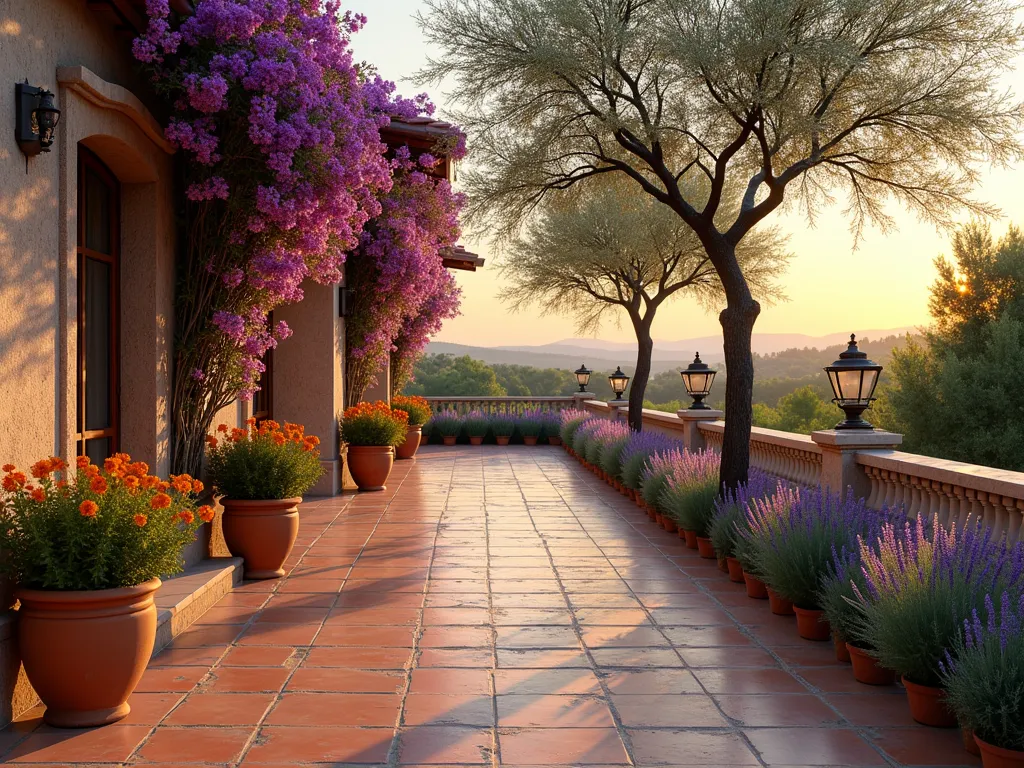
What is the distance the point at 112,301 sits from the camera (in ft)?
21.9

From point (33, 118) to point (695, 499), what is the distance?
6.49 metres

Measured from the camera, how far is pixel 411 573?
774 centimetres

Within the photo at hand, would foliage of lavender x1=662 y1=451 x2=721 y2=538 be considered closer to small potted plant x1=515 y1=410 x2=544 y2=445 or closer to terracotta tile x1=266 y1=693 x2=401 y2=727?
terracotta tile x1=266 y1=693 x2=401 y2=727

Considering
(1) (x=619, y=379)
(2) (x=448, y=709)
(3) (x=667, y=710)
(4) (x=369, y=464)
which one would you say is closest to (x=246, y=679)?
(2) (x=448, y=709)

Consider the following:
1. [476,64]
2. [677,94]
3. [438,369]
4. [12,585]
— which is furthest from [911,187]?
[438,369]

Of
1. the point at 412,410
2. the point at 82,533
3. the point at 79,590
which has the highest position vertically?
the point at 412,410

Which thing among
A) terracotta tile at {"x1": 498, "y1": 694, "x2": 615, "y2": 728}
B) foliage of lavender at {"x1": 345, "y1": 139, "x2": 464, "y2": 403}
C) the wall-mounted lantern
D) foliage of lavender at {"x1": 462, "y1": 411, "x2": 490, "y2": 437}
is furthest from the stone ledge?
foliage of lavender at {"x1": 462, "y1": 411, "x2": 490, "y2": 437}

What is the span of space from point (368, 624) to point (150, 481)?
6.47 ft

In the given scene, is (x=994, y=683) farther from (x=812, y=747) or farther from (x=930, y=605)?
(x=812, y=747)

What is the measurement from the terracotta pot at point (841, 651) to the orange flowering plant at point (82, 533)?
12.1 ft

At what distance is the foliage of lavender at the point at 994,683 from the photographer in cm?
364

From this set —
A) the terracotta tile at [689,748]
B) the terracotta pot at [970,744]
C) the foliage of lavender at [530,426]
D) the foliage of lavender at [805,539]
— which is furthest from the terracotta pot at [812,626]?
the foliage of lavender at [530,426]

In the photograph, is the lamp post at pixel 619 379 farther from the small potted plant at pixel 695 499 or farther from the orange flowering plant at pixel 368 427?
the small potted plant at pixel 695 499

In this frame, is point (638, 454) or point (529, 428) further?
point (529, 428)
